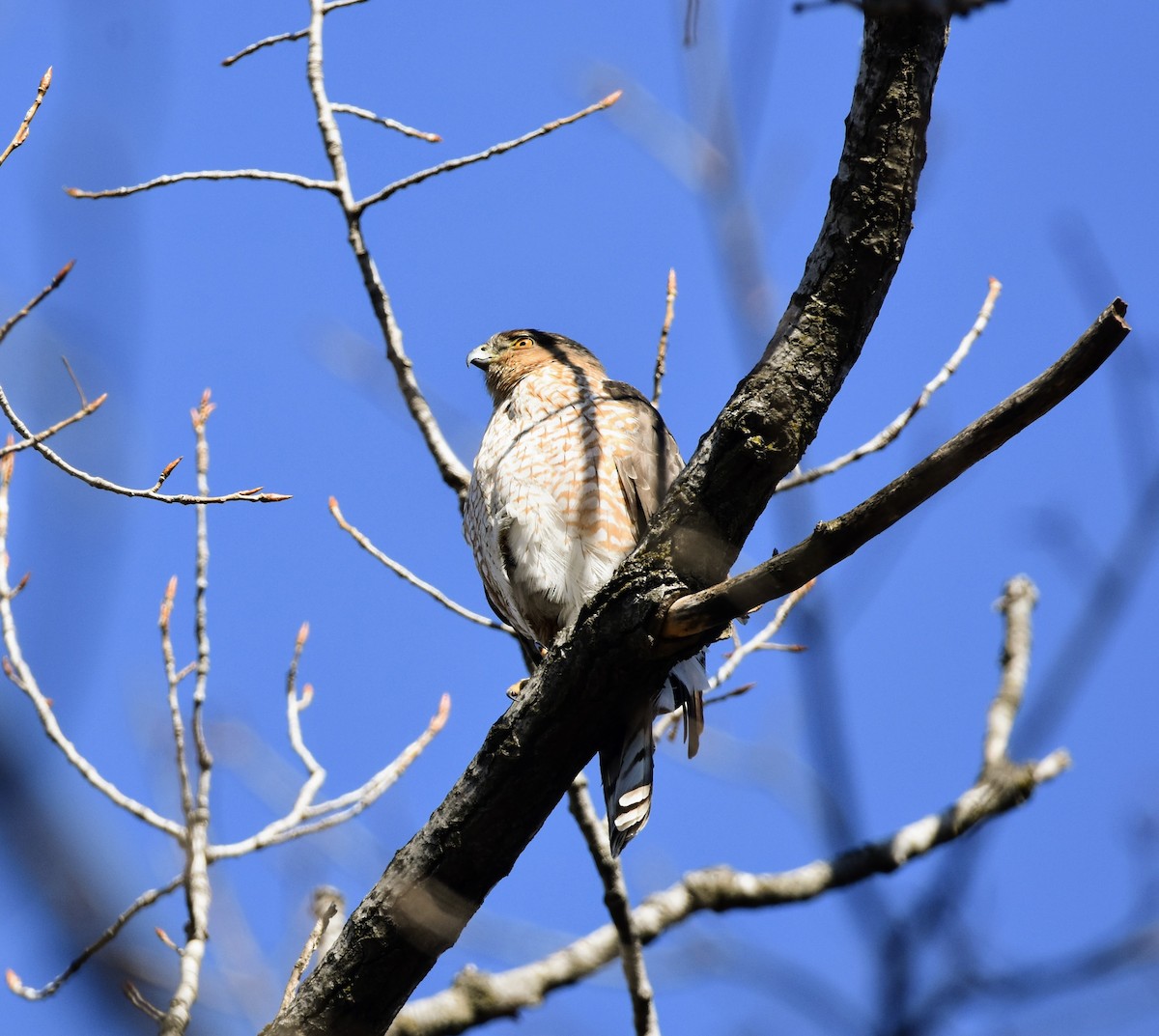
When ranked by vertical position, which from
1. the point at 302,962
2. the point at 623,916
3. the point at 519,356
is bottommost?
the point at 302,962

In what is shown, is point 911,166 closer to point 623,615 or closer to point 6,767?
point 623,615

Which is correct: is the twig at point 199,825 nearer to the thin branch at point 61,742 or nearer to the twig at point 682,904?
the thin branch at point 61,742

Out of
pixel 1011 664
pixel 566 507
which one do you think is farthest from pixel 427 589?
pixel 1011 664

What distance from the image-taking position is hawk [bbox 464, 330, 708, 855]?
4.11 meters

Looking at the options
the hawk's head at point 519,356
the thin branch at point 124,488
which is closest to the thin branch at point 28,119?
the thin branch at point 124,488

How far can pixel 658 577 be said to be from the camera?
2.63 meters

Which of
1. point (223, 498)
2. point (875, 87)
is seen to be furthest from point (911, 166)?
point (223, 498)

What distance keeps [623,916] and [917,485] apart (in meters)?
2.01

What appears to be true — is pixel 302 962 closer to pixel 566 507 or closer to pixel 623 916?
pixel 623 916

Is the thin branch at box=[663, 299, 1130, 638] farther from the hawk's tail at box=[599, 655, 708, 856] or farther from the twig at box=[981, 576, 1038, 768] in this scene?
the twig at box=[981, 576, 1038, 768]

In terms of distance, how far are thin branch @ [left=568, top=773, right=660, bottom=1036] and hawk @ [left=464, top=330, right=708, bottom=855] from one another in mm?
388

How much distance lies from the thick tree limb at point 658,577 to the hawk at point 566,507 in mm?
1178

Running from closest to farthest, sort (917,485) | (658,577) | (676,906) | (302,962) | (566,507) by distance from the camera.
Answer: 1. (917,485)
2. (658,577)
3. (302,962)
4. (566,507)
5. (676,906)

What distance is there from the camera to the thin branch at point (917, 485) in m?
2.04
